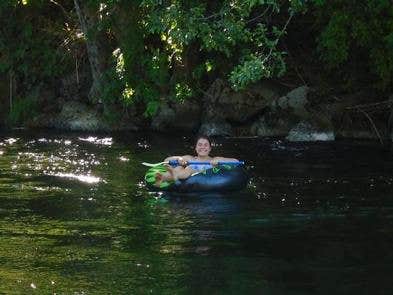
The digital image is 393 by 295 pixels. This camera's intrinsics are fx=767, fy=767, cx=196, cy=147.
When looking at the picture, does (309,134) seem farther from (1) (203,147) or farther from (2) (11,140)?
(2) (11,140)

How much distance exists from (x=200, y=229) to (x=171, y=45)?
8966mm

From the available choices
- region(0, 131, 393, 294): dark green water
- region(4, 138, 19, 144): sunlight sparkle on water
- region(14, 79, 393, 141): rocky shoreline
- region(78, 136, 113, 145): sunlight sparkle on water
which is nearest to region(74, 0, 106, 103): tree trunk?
region(14, 79, 393, 141): rocky shoreline

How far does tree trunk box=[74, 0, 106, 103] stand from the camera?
19.4 meters

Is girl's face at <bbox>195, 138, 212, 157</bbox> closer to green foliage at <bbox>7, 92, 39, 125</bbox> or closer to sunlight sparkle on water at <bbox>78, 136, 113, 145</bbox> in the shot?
sunlight sparkle on water at <bbox>78, 136, 113, 145</bbox>

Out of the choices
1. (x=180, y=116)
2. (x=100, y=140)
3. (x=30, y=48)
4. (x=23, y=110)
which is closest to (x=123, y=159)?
(x=100, y=140)

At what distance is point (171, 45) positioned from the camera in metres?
17.2

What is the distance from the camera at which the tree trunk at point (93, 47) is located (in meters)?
19.4

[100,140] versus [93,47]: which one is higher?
[93,47]

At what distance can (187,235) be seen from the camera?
860 centimetres

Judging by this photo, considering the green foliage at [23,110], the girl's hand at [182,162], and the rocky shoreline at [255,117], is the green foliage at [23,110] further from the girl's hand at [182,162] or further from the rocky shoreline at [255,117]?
the girl's hand at [182,162]

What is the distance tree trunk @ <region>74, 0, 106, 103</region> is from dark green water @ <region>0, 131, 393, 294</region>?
5.35m

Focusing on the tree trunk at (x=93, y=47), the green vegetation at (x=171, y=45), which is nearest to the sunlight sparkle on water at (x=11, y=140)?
the green vegetation at (x=171, y=45)

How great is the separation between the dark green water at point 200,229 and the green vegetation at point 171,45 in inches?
90.7

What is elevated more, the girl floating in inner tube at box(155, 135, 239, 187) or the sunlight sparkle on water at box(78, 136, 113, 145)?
the sunlight sparkle on water at box(78, 136, 113, 145)
